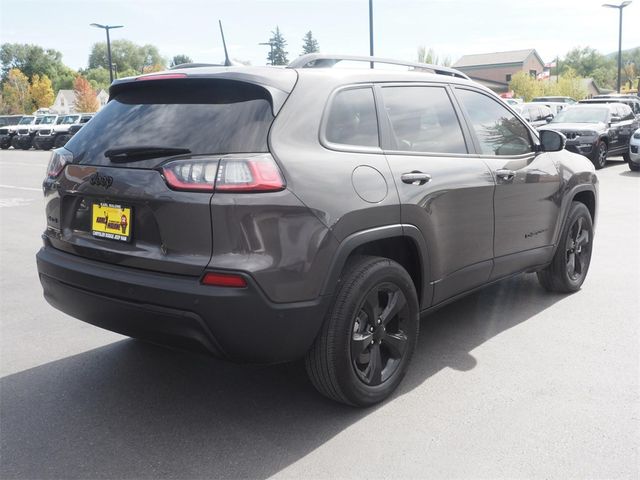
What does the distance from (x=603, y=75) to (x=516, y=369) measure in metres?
131

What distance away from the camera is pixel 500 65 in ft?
330

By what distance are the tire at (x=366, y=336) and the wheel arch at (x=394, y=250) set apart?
11 cm

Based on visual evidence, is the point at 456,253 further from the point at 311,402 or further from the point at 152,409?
the point at 152,409

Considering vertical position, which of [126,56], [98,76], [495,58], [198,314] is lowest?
[198,314]

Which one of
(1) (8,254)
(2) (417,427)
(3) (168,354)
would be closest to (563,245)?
(2) (417,427)

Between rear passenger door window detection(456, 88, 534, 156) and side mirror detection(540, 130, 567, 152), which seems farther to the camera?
side mirror detection(540, 130, 567, 152)

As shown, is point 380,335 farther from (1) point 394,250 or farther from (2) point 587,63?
(2) point 587,63

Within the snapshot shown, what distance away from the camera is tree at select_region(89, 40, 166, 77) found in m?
162

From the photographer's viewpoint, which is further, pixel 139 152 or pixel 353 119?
pixel 353 119

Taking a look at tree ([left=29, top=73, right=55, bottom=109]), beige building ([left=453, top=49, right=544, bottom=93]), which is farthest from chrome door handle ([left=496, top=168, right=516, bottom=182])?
tree ([left=29, top=73, right=55, bottom=109])

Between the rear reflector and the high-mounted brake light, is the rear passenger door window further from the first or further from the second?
the rear reflector

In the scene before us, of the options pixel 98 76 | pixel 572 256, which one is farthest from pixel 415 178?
pixel 98 76

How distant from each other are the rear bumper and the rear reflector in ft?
0.07

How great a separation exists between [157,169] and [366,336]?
1.30 m
